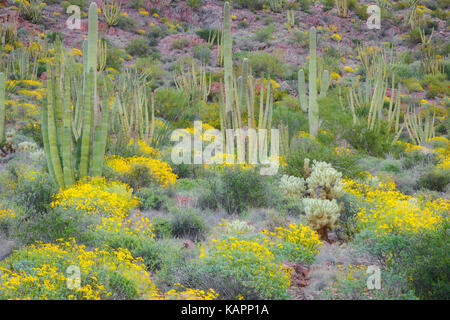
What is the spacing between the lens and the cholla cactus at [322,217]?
6469mm

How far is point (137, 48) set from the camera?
82.4 feet

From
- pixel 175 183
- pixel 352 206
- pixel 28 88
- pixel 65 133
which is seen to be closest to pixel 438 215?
pixel 352 206

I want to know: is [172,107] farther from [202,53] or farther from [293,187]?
[202,53]

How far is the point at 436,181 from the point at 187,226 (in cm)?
585

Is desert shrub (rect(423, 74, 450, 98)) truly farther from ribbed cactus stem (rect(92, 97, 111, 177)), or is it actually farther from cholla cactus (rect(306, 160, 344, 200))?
ribbed cactus stem (rect(92, 97, 111, 177))

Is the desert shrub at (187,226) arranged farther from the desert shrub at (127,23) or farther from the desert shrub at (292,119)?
the desert shrub at (127,23)

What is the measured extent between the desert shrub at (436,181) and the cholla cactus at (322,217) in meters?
3.92

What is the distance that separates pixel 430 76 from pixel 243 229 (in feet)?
68.1

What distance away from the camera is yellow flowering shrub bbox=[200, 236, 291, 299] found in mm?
4438

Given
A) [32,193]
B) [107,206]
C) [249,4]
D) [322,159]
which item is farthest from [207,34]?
[107,206]

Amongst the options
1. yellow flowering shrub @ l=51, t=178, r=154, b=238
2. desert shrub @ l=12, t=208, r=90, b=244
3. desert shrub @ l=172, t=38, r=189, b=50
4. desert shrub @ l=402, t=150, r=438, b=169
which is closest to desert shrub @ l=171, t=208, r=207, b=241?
A: yellow flowering shrub @ l=51, t=178, r=154, b=238

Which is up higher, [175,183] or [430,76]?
[430,76]

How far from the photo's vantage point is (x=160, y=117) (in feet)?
52.0
